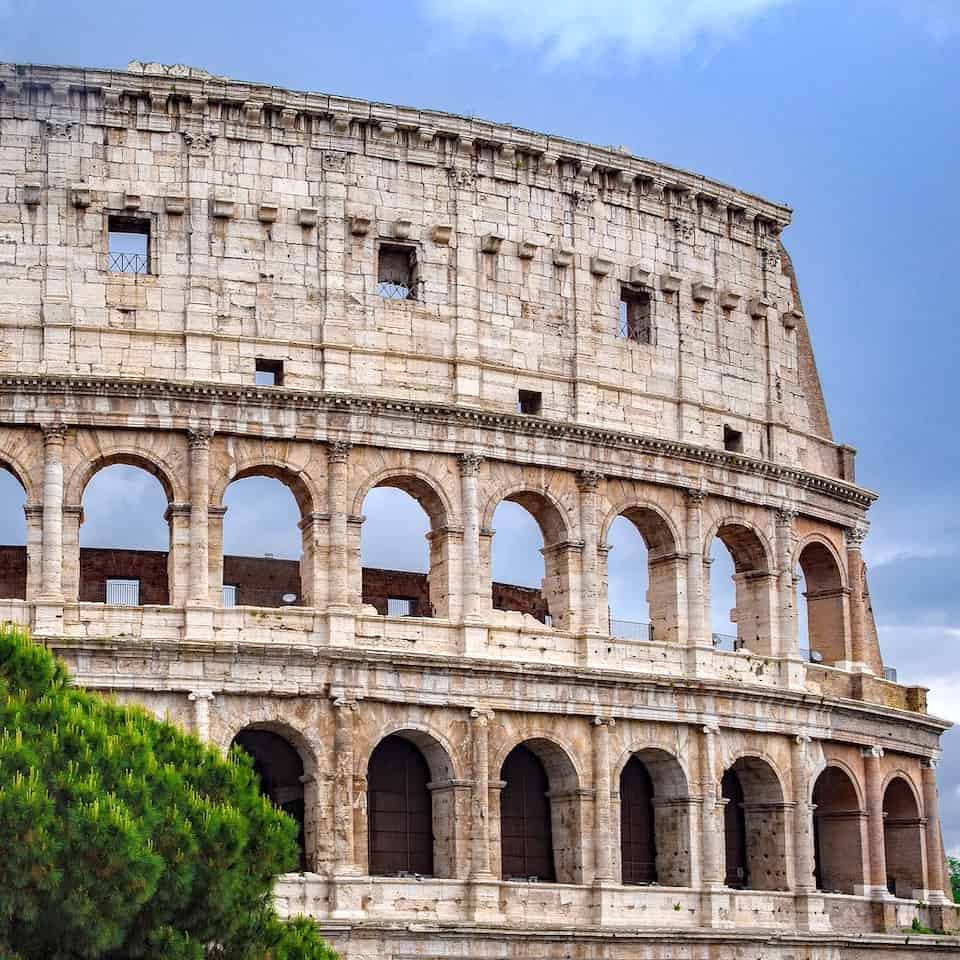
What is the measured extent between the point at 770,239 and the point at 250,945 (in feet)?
77.5

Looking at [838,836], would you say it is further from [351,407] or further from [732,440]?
[351,407]

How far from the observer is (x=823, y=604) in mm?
46594

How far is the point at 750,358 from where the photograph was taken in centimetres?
4569

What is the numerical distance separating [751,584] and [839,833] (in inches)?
209

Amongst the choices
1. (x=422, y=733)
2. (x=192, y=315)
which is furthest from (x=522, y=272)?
(x=422, y=733)

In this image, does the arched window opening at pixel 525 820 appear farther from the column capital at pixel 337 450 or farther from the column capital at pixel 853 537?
the column capital at pixel 853 537

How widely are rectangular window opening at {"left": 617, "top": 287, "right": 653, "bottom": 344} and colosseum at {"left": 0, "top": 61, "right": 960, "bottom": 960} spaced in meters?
0.09

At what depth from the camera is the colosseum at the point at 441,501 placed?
127 feet

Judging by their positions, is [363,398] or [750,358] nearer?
[363,398]

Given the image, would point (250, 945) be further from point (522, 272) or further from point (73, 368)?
point (522, 272)

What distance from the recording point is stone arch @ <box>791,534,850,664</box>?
4619cm

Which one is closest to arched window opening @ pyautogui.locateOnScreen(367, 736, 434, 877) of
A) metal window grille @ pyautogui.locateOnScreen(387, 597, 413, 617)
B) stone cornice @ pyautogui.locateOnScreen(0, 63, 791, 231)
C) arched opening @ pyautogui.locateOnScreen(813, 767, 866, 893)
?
metal window grille @ pyautogui.locateOnScreen(387, 597, 413, 617)

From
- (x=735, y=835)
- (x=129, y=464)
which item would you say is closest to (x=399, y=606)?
(x=129, y=464)

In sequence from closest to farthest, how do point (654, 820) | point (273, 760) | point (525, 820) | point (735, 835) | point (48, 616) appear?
point (48, 616)
point (273, 760)
point (525, 820)
point (654, 820)
point (735, 835)
